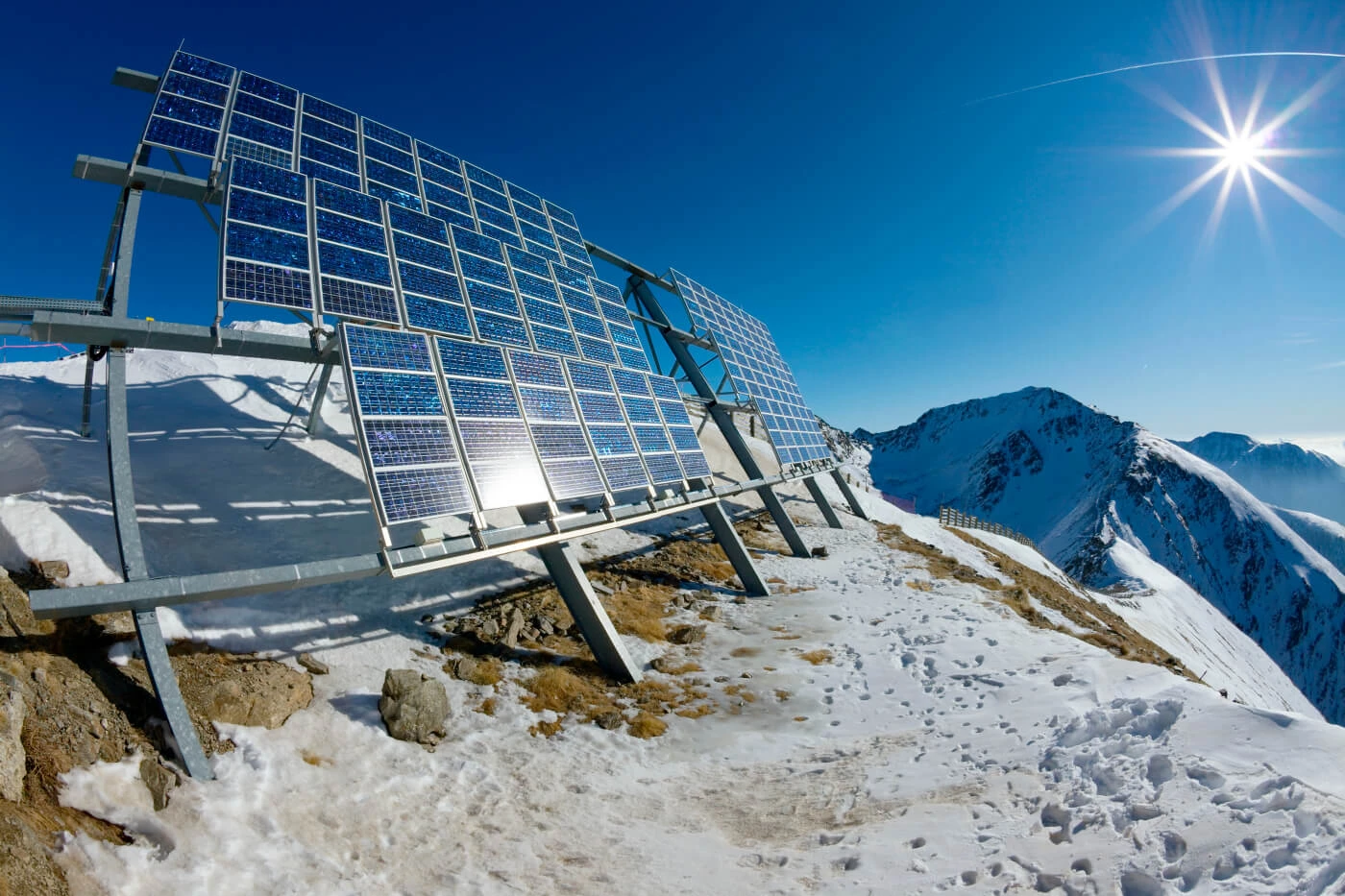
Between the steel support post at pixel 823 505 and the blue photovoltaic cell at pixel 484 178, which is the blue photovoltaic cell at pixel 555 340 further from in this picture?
the steel support post at pixel 823 505

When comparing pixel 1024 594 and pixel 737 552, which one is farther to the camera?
pixel 1024 594

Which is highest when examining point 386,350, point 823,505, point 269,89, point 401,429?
point 269,89

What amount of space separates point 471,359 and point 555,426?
7.92 feet

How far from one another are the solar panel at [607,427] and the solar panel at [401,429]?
4.14m

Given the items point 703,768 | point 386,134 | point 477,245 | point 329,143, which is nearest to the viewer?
point 703,768

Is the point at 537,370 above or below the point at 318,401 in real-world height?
below

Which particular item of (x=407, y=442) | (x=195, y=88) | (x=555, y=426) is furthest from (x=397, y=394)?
(x=195, y=88)

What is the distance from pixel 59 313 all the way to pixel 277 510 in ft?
21.1

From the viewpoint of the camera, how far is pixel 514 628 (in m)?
12.1

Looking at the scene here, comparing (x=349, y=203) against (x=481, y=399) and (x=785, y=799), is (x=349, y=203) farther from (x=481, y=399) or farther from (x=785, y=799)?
(x=785, y=799)

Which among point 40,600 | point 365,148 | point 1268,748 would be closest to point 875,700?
point 1268,748

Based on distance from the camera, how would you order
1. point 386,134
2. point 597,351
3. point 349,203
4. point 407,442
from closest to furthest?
point 407,442 → point 349,203 → point 386,134 → point 597,351

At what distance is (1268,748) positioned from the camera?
590 centimetres

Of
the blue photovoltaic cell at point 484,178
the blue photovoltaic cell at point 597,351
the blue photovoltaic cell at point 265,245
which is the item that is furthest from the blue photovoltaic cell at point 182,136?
the blue photovoltaic cell at point 597,351
